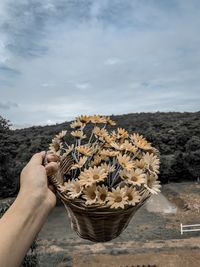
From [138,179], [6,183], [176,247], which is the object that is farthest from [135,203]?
[6,183]

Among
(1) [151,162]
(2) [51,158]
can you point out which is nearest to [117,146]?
(1) [151,162]

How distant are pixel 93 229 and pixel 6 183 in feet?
42.9

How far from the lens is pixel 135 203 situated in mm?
1258

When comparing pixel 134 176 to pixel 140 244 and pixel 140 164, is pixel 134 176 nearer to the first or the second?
pixel 140 164

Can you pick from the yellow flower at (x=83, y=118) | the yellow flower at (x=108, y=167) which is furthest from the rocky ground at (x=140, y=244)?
the yellow flower at (x=108, y=167)

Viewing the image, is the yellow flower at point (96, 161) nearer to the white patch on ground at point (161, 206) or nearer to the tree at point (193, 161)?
the white patch on ground at point (161, 206)

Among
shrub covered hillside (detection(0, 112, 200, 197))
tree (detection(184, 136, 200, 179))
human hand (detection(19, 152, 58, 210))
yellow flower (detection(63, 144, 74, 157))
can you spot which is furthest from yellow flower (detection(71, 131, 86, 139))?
tree (detection(184, 136, 200, 179))

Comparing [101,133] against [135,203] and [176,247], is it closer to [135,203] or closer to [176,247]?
[135,203]

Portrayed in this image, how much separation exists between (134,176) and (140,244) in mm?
6543

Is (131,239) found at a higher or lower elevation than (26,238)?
lower

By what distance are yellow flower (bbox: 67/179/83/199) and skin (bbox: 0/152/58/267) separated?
0.25m

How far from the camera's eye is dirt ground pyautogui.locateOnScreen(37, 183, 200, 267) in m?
6.49

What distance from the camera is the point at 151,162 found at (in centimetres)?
142

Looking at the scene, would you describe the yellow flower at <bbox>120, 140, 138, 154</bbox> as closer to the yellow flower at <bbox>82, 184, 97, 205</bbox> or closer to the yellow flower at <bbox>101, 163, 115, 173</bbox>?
the yellow flower at <bbox>101, 163, 115, 173</bbox>
